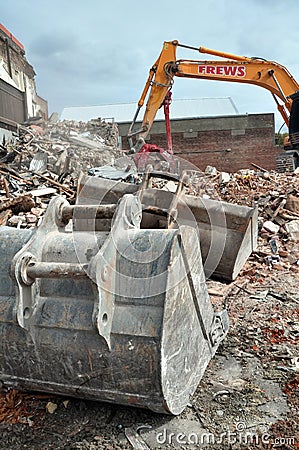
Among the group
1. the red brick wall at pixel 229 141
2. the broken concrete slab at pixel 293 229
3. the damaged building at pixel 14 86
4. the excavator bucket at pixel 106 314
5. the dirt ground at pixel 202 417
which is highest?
the damaged building at pixel 14 86

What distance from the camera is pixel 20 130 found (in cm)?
1491

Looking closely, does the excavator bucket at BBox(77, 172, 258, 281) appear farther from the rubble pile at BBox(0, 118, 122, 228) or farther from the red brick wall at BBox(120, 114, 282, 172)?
the red brick wall at BBox(120, 114, 282, 172)

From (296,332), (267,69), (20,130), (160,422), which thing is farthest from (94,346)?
(20,130)

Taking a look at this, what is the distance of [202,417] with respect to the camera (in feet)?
7.82

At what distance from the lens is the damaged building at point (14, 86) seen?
15953 millimetres

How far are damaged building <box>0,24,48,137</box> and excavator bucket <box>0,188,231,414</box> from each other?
449 inches

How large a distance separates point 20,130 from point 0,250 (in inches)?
530

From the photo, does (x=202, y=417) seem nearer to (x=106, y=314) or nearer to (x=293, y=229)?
(x=106, y=314)

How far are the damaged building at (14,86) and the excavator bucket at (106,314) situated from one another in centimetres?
1140

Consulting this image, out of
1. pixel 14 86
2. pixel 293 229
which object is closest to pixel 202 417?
pixel 293 229

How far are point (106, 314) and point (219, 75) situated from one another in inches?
451

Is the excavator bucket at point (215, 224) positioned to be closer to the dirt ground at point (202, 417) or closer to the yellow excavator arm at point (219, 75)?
the dirt ground at point (202, 417)

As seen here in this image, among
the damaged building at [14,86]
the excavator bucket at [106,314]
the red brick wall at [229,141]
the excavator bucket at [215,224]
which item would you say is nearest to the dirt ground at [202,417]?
the excavator bucket at [106,314]

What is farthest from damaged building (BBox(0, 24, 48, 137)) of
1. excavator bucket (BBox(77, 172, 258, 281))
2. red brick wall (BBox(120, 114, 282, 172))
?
excavator bucket (BBox(77, 172, 258, 281))
